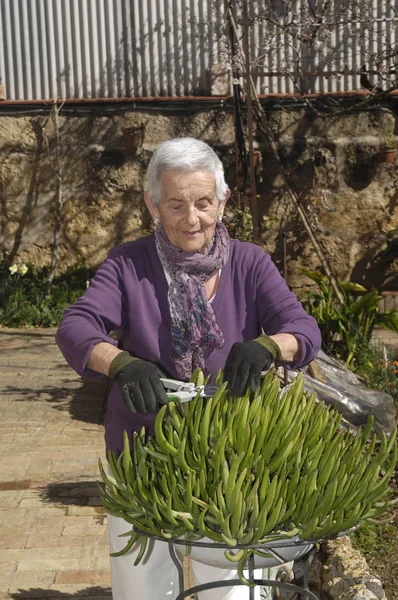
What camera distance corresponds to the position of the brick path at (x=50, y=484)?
4.33m

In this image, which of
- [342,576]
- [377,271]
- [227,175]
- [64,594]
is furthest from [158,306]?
[377,271]

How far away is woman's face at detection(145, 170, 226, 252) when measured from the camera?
9.11 ft

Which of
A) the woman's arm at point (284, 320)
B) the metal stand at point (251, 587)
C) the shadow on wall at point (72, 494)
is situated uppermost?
the woman's arm at point (284, 320)

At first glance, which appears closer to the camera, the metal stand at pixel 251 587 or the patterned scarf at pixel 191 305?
the metal stand at pixel 251 587

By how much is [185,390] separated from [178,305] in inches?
15.9

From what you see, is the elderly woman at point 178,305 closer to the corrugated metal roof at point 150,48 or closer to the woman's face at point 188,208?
the woman's face at point 188,208

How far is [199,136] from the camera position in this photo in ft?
38.6

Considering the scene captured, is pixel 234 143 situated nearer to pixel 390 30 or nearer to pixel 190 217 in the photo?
pixel 390 30

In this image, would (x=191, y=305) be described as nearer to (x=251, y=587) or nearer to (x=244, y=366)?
(x=244, y=366)

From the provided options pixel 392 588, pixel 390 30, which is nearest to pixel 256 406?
pixel 392 588

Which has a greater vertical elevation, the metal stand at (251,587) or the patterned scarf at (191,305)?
the patterned scarf at (191,305)

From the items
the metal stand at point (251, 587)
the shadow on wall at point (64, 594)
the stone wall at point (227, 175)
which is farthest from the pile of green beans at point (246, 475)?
the stone wall at point (227, 175)

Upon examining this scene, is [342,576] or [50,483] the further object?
[50,483]

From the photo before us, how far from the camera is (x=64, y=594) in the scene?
412 centimetres
